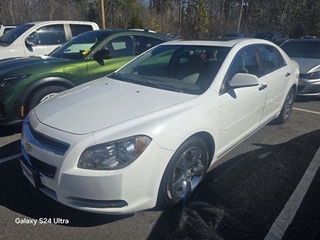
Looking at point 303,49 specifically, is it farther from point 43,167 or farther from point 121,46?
point 43,167

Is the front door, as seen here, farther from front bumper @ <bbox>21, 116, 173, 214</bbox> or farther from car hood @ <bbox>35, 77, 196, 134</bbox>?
front bumper @ <bbox>21, 116, 173, 214</bbox>

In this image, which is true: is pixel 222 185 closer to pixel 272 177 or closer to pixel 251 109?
pixel 272 177

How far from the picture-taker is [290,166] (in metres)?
3.18

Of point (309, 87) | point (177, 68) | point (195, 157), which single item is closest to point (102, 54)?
point (177, 68)

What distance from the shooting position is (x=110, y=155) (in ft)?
6.18

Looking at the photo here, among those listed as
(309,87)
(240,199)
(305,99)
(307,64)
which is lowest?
(305,99)

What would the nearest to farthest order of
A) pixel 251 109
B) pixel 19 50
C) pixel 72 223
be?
pixel 72 223 → pixel 251 109 → pixel 19 50

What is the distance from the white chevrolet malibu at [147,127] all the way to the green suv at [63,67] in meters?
1.21

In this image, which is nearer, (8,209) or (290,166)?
(8,209)

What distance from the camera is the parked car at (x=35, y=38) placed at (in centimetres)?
641

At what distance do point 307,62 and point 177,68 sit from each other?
16.0 ft

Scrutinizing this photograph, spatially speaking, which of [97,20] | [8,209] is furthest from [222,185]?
[97,20]

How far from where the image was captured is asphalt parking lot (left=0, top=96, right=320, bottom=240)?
83.7 inches

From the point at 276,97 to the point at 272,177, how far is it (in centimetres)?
143
